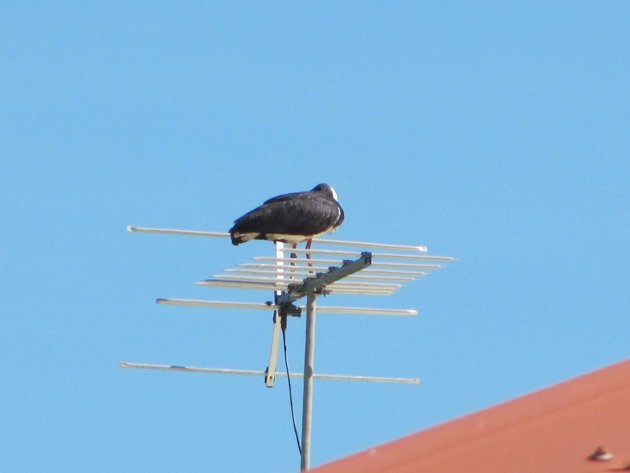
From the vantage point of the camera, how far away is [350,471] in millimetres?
2553

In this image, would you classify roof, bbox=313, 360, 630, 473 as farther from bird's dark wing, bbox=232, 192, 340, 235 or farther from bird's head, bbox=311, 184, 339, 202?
bird's head, bbox=311, 184, 339, 202

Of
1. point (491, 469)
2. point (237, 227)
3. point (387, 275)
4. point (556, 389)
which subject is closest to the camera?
point (491, 469)

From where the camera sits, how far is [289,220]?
11.1 meters

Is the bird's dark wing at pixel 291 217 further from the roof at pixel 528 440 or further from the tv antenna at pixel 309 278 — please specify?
the roof at pixel 528 440

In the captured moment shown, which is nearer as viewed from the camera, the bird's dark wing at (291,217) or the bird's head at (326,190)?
the bird's dark wing at (291,217)

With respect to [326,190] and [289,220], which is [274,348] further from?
[326,190]

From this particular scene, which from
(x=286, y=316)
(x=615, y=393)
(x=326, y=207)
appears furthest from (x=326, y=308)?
(x=615, y=393)

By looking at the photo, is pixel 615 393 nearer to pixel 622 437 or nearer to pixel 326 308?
pixel 622 437

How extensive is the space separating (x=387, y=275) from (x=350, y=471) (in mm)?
6258

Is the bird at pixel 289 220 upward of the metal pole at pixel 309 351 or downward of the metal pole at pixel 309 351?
upward

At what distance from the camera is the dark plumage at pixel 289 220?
35.5 ft

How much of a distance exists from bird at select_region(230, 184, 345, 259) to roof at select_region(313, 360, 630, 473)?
7917mm

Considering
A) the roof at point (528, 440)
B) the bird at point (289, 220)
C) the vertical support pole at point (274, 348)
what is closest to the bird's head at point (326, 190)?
the bird at point (289, 220)

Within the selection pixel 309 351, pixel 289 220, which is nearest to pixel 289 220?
pixel 289 220
